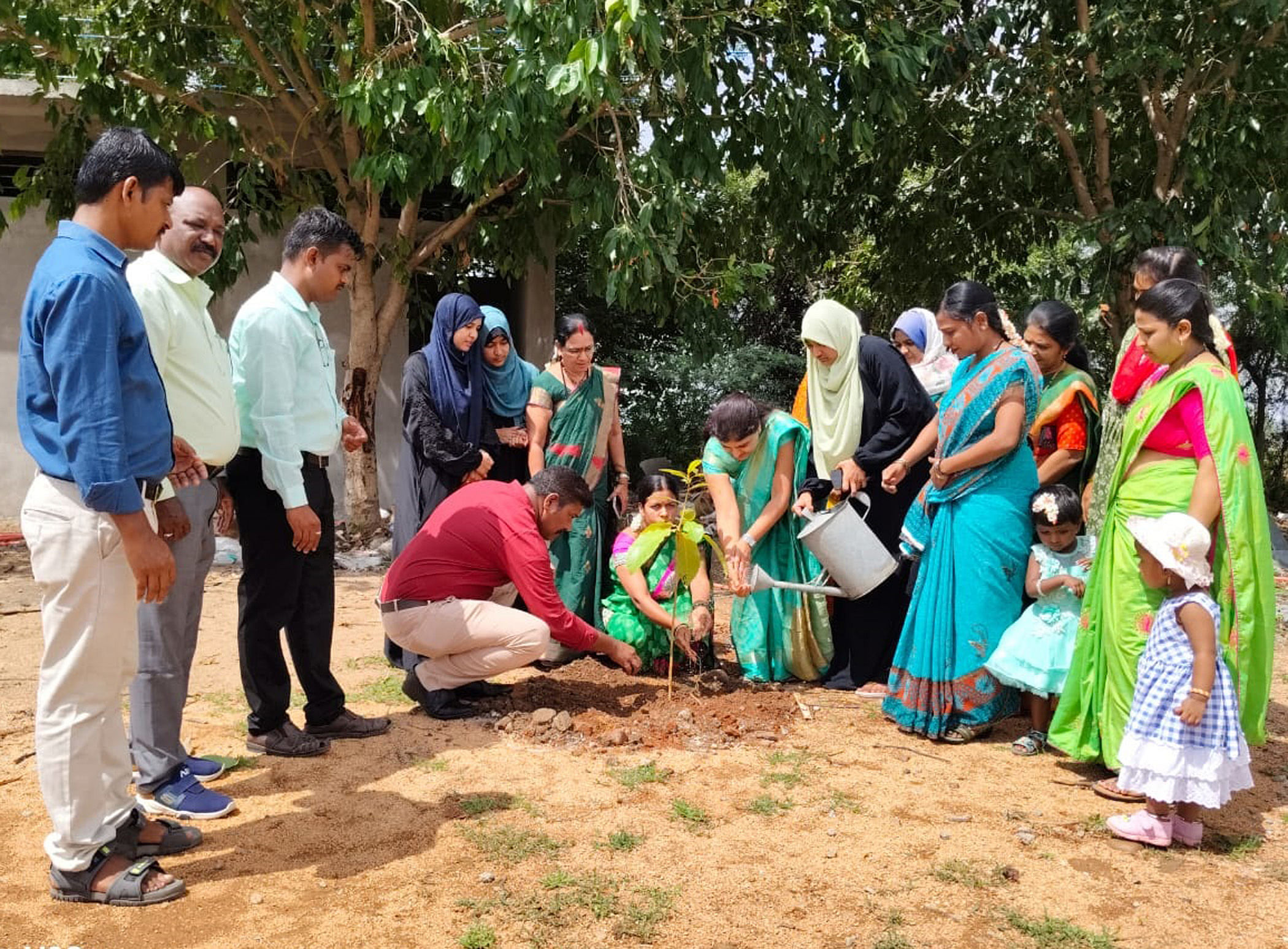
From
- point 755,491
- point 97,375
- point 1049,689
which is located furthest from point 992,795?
point 97,375

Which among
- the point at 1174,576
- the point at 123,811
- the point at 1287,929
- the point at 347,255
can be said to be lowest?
the point at 1287,929

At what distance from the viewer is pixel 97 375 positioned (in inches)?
95.7

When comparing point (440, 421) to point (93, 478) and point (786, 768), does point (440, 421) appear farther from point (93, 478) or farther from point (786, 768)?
point (93, 478)

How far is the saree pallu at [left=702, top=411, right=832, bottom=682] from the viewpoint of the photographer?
466 centimetres

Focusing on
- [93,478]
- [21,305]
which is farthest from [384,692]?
[21,305]

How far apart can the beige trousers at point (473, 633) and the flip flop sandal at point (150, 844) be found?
3.79 ft

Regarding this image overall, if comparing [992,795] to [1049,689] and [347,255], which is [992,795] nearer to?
[1049,689]

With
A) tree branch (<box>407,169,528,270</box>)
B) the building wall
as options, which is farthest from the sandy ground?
the building wall

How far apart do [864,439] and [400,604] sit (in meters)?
2.03

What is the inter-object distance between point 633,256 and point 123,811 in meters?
4.01

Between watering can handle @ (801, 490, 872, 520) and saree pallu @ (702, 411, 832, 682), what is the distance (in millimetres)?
204

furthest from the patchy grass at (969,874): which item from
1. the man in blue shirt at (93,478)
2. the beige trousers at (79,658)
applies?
the beige trousers at (79,658)

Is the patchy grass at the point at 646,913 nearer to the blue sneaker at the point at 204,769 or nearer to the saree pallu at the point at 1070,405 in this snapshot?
the blue sneaker at the point at 204,769

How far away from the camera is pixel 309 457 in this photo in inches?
140
